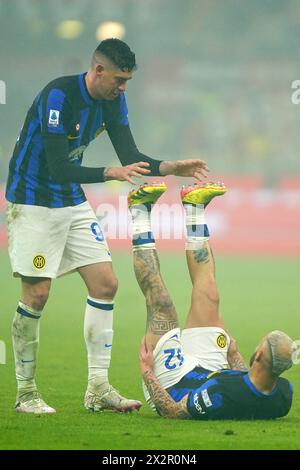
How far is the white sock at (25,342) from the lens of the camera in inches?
245

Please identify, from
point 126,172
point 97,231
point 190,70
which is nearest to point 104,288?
point 97,231

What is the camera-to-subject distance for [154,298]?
6070 mm

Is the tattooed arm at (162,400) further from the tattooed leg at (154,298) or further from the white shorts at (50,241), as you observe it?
the white shorts at (50,241)

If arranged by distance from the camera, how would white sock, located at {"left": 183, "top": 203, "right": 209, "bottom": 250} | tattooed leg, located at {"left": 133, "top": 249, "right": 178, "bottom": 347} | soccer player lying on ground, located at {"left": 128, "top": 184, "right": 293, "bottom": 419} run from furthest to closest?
white sock, located at {"left": 183, "top": 203, "right": 209, "bottom": 250}, tattooed leg, located at {"left": 133, "top": 249, "right": 178, "bottom": 347}, soccer player lying on ground, located at {"left": 128, "top": 184, "right": 293, "bottom": 419}

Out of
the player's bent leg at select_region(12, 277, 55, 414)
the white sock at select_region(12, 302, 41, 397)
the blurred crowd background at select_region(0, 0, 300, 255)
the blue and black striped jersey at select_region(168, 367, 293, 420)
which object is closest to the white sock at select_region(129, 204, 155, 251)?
the player's bent leg at select_region(12, 277, 55, 414)

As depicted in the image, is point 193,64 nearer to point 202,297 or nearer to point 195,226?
point 195,226

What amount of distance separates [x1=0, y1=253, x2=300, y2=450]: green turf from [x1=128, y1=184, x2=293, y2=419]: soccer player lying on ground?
10 centimetres

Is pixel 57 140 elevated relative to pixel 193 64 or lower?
lower

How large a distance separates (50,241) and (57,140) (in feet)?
2.06

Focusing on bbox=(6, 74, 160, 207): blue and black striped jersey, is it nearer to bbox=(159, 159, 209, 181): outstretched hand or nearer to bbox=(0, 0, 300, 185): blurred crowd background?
bbox=(159, 159, 209, 181): outstretched hand

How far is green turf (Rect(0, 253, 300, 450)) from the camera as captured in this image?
198 inches

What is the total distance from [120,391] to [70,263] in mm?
1119

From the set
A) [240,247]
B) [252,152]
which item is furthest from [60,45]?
[240,247]

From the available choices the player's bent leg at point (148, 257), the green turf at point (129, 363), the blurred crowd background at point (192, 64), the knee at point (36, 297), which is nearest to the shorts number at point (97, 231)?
the player's bent leg at point (148, 257)
